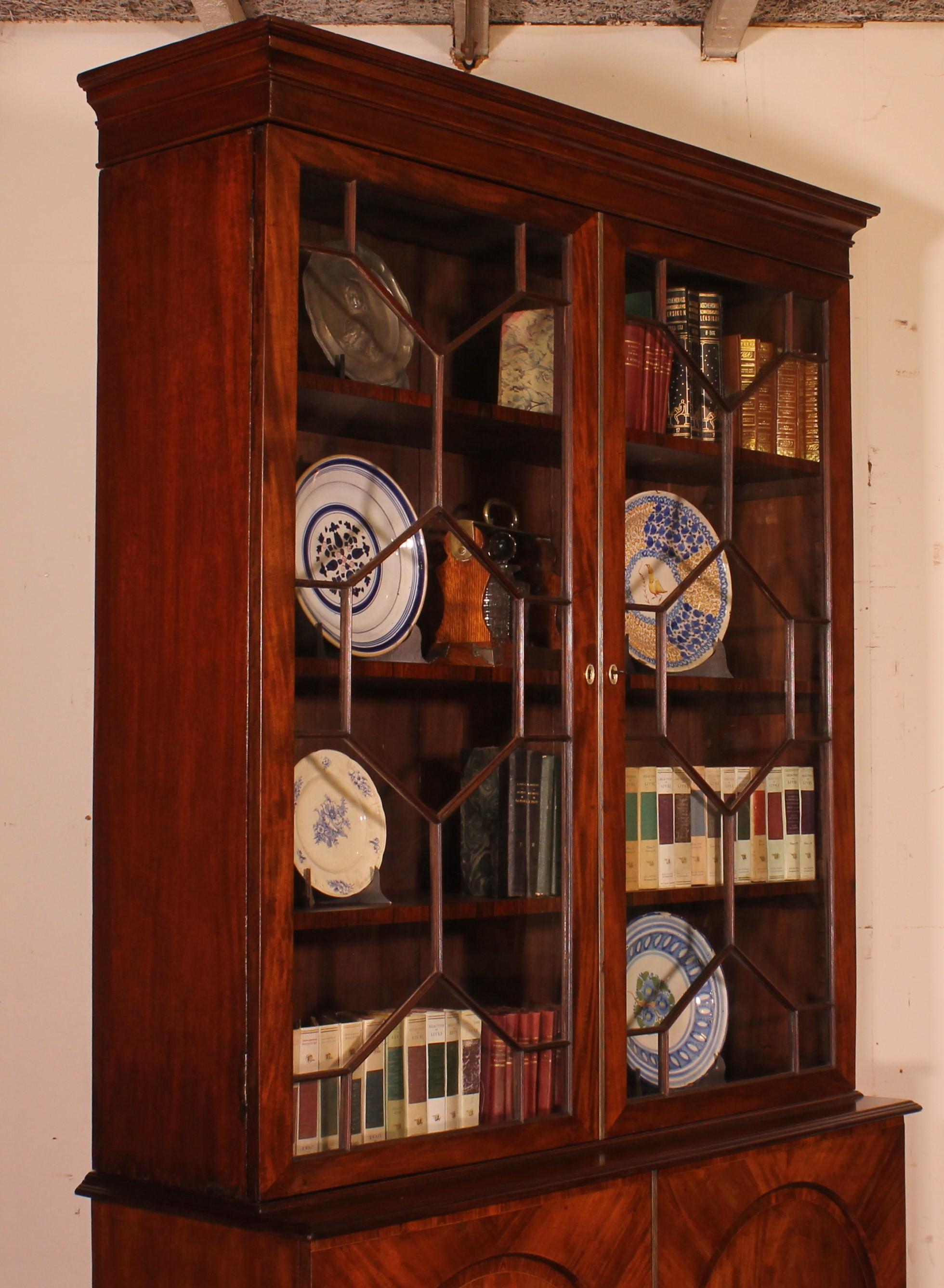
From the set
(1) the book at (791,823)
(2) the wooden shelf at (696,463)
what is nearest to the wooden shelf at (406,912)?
(1) the book at (791,823)

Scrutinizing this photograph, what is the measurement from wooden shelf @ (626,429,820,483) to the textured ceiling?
876mm

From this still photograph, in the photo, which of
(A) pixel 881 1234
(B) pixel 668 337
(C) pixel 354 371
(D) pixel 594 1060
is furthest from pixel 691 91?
(A) pixel 881 1234

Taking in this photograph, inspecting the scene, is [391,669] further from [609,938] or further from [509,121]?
[509,121]

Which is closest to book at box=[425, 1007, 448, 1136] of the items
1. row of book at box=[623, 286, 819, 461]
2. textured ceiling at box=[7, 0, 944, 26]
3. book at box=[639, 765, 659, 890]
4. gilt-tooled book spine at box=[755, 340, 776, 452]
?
book at box=[639, 765, 659, 890]

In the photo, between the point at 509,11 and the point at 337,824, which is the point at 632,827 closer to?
the point at 337,824

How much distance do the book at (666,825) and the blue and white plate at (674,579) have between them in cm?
15

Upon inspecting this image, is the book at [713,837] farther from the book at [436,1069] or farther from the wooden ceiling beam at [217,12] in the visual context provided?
the wooden ceiling beam at [217,12]

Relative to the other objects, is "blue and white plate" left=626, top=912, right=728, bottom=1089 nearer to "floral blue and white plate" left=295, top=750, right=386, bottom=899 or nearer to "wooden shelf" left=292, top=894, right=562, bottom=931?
"wooden shelf" left=292, top=894, right=562, bottom=931

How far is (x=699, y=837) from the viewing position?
1.87 meters

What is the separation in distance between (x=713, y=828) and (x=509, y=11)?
4.60 feet

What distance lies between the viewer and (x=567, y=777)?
172 cm

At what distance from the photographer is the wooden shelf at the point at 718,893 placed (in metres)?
1.81

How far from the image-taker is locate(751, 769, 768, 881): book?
1.92 metres

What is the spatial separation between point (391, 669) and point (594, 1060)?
0.57 metres
